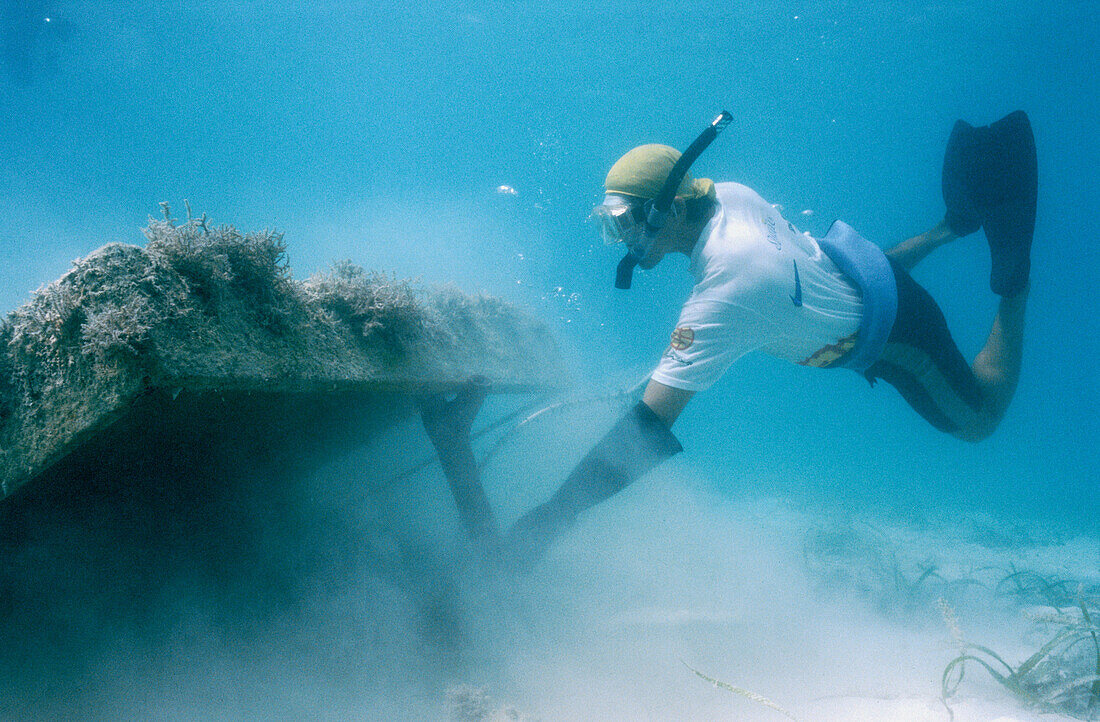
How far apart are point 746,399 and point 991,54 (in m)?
46.0

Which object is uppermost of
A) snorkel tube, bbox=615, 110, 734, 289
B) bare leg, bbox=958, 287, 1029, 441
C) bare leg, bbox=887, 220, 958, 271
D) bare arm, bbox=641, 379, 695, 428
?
snorkel tube, bbox=615, 110, 734, 289

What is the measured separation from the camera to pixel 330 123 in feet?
206

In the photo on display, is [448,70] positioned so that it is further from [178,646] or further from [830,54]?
[178,646]

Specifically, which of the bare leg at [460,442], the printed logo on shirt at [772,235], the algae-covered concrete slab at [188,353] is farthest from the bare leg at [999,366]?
the algae-covered concrete slab at [188,353]

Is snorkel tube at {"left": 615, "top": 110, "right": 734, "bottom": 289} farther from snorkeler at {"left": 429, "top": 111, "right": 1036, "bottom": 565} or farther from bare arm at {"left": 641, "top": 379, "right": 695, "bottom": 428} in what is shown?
bare arm at {"left": 641, "top": 379, "right": 695, "bottom": 428}

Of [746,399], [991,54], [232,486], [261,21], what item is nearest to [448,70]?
[261,21]

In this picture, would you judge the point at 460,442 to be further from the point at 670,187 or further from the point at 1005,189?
the point at 1005,189

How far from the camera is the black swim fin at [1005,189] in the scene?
337 centimetres

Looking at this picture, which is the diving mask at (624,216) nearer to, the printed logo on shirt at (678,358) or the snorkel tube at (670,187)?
the snorkel tube at (670,187)

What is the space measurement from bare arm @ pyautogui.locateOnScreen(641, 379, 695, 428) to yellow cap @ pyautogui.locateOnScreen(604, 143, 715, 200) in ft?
4.15

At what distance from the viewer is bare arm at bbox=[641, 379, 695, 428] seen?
2250 millimetres

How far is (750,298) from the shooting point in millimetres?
2258

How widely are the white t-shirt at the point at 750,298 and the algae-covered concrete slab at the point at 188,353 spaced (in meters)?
1.65

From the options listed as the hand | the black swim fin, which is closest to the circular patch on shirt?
the hand
